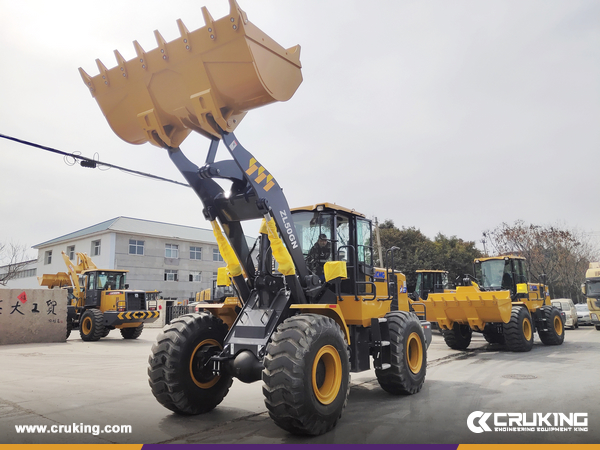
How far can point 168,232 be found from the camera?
151ft

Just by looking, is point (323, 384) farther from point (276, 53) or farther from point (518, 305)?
point (518, 305)

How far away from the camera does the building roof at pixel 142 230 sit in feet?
139

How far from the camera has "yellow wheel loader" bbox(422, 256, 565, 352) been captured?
41.9 feet

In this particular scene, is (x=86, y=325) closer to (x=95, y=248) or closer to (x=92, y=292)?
(x=92, y=292)

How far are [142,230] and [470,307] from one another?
36.5 m

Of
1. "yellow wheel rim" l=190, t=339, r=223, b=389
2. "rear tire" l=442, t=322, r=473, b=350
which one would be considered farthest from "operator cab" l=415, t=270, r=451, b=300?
"yellow wheel rim" l=190, t=339, r=223, b=389

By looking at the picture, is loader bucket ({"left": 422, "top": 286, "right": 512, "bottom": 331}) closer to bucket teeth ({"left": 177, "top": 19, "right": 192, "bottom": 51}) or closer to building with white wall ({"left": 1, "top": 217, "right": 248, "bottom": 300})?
bucket teeth ({"left": 177, "top": 19, "right": 192, "bottom": 51})

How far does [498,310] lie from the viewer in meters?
12.5

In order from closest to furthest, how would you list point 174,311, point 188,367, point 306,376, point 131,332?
1. point 306,376
2. point 188,367
3. point 131,332
4. point 174,311

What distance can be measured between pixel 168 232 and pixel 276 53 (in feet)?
140

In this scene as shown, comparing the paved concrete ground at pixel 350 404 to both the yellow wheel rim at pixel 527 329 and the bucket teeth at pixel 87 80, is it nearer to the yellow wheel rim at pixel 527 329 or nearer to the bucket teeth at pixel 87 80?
the yellow wheel rim at pixel 527 329

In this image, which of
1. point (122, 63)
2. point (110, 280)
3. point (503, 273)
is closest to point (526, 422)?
point (122, 63)

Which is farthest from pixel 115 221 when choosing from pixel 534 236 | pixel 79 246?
pixel 534 236

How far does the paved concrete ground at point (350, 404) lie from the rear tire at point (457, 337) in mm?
2098
